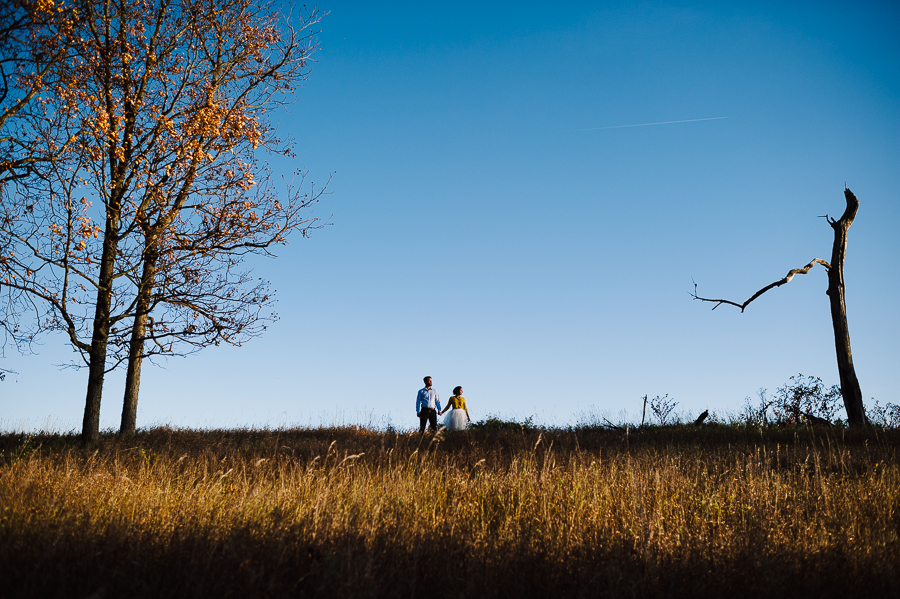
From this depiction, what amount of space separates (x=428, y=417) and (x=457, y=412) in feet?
3.01

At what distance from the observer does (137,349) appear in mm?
11711

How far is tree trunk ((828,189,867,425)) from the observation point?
1455 cm

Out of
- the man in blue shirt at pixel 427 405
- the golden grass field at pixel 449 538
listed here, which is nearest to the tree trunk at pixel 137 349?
the golden grass field at pixel 449 538

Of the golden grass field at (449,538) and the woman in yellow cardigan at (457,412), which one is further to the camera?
the woman in yellow cardigan at (457,412)

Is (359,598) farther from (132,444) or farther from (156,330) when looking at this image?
(132,444)

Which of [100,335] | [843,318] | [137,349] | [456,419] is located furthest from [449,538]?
[843,318]

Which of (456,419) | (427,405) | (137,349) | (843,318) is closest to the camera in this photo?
(137,349)

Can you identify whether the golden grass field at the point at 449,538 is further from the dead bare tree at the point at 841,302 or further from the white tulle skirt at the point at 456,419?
the dead bare tree at the point at 841,302

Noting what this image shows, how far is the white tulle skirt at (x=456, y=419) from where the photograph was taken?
15.1 metres

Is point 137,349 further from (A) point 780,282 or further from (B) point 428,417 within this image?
(A) point 780,282

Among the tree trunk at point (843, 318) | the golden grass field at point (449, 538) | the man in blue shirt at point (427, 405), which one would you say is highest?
the tree trunk at point (843, 318)

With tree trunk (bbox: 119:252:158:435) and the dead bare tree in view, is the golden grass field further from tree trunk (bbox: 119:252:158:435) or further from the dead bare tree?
the dead bare tree

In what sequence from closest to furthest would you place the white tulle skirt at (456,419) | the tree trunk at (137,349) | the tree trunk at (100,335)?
the tree trunk at (100,335) < the tree trunk at (137,349) < the white tulle skirt at (456,419)

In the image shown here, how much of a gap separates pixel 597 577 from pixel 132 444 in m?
10.6
